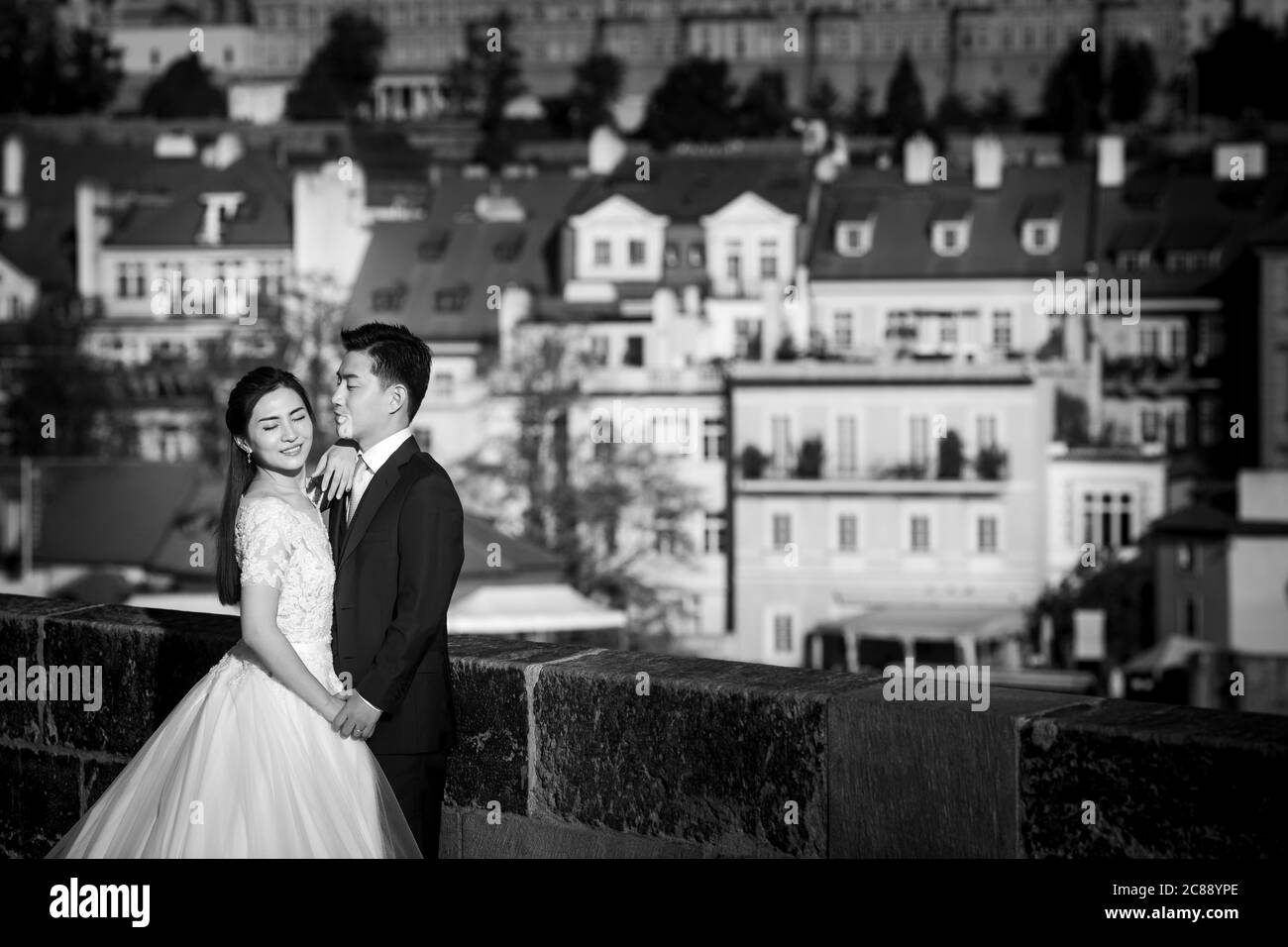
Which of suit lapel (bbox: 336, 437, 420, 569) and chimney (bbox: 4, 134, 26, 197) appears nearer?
suit lapel (bbox: 336, 437, 420, 569)

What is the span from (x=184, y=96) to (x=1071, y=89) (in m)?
46.1

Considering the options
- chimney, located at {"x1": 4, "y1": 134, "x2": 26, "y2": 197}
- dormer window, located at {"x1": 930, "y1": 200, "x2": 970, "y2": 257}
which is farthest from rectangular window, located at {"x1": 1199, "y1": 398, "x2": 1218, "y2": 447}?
chimney, located at {"x1": 4, "y1": 134, "x2": 26, "y2": 197}

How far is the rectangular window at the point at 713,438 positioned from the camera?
5553 centimetres

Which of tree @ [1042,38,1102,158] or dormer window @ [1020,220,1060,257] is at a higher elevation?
tree @ [1042,38,1102,158]

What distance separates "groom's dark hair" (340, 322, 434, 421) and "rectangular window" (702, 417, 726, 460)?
49180mm

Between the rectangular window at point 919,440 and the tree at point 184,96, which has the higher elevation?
the tree at point 184,96

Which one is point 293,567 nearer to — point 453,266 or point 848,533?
point 848,533

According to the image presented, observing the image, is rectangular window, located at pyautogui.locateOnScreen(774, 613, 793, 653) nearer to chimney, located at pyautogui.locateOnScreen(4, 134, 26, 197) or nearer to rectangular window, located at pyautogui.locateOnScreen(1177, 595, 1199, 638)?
rectangular window, located at pyautogui.locateOnScreen(1177, 595, 1199, 638)

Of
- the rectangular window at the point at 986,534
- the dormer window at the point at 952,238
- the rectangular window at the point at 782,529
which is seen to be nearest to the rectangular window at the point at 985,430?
the rectangular window at the point at 986,534

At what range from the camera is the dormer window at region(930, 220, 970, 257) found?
6056cm

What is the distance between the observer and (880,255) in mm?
60781

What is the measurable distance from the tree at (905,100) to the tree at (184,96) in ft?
114

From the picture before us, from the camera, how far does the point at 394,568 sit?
20.5 feet

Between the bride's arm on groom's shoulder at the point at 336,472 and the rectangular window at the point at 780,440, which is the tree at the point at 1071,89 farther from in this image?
the bride's arm on groom's shoulder at the point at 336,472
